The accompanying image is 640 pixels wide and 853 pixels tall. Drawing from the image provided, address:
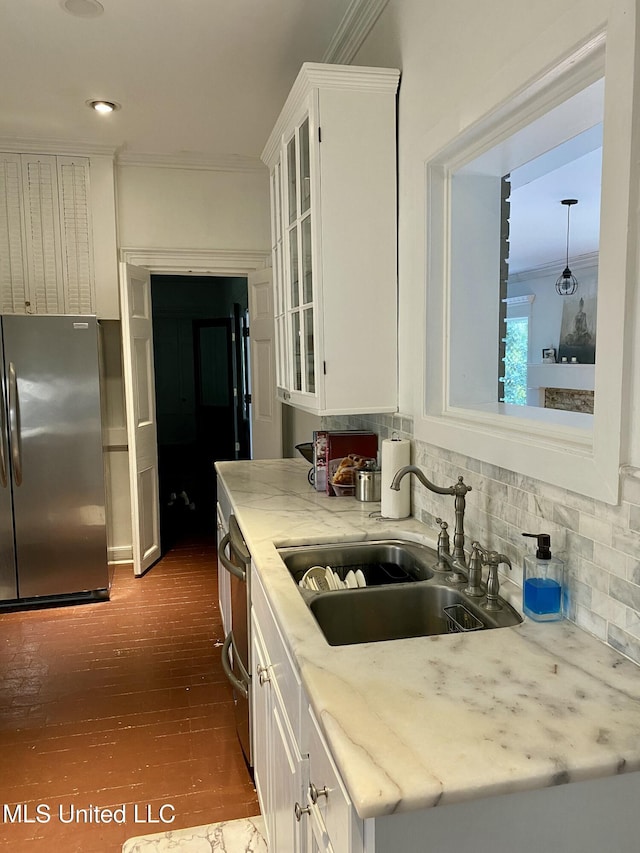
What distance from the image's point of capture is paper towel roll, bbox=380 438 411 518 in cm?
219

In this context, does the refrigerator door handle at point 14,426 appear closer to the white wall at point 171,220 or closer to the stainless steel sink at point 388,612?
the white wall at point 171,220

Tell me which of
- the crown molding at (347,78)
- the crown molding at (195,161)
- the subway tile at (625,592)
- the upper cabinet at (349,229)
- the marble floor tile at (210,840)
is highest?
the crown molding at (195,161)

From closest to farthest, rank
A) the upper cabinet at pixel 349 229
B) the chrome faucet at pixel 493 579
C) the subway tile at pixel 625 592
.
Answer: the subway tile at pixel 625 592 < the chrome faucet at pixel 493 579 < the upper cabinet at pixel 349 229

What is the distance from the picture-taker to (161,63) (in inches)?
118

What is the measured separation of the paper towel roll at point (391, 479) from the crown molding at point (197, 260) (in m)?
2.73

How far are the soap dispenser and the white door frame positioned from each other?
3.33 m

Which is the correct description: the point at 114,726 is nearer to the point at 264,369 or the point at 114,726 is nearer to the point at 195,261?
the point at 264,369

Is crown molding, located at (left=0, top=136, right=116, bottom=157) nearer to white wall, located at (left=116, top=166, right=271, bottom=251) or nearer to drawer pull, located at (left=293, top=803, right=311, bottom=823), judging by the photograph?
white wall, located at (left=116, top=166, right=271, bottom=251)

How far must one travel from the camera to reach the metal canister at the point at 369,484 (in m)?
2.50

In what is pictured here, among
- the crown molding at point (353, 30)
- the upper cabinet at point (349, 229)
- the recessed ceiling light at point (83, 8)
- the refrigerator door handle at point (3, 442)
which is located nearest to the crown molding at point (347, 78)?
the upper cabinet at point (349, 229)

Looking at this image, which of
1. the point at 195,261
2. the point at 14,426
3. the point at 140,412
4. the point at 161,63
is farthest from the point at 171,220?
the point at 14,426

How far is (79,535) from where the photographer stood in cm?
392

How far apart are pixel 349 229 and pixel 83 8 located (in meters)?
1.39

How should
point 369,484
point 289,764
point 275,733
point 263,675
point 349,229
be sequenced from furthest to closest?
point 369,484 < point 349,229 < point 263,675 < point 275,733 < point 289,764
